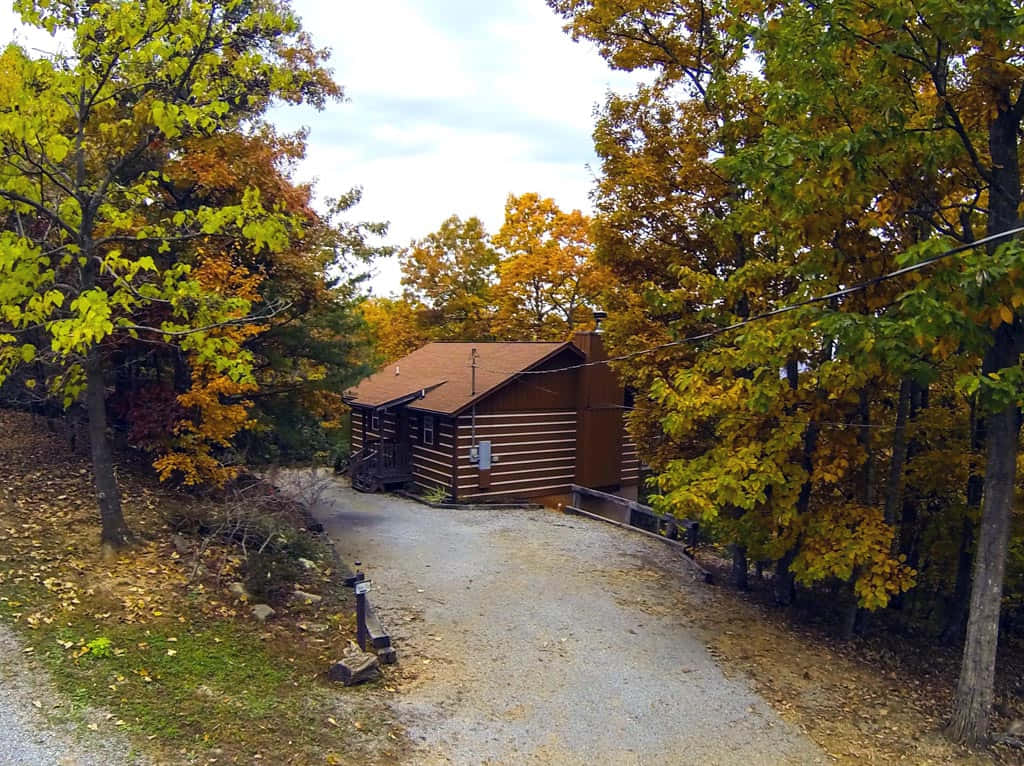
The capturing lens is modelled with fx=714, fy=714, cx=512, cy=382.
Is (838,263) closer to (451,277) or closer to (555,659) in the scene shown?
(555,659)

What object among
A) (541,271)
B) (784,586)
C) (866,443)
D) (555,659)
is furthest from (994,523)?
(541,271)

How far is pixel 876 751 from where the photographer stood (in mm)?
7262

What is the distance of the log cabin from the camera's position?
19.8 metres

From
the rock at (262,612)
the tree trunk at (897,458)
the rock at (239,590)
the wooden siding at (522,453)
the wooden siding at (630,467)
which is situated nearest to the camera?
the rock at (262,612)

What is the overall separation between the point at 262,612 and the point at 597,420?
14.3 m

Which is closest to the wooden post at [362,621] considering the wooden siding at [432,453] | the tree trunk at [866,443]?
the tree trunk at [866,443]

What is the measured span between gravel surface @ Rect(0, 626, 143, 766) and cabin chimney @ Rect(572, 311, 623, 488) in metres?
16.3

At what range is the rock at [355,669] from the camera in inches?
290

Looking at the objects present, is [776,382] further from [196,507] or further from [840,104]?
[196,507]

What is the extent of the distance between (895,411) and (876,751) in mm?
5497

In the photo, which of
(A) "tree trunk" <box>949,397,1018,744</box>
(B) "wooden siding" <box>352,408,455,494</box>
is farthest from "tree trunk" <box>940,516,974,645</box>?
(B) "wooden siding" <box>352,408,455,494</box>

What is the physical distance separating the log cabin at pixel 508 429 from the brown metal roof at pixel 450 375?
54mm

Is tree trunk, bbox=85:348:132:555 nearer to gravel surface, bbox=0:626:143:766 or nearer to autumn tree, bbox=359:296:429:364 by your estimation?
gravel surface, bbox=0:626:143:766

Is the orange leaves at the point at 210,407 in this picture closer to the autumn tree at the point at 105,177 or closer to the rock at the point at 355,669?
the autumn tree at the point at 105,177
